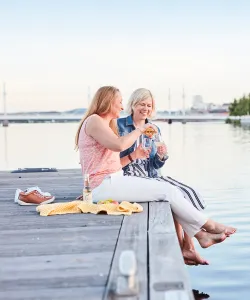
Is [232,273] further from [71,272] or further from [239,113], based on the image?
[239,113]

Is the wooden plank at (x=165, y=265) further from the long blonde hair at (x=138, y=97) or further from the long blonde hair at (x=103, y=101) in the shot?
the long blonde hair at (x=138, y=97)

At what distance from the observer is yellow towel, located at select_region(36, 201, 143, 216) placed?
4.17 meters

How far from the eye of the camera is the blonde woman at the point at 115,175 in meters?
4.27

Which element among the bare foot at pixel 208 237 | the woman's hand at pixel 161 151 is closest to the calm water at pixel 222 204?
the bare foot at pixel 208 237

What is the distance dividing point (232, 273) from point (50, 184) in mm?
2573

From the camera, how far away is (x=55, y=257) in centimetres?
316

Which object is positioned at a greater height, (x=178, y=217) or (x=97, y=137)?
(x=97, y=137)

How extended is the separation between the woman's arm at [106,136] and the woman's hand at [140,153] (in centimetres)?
38

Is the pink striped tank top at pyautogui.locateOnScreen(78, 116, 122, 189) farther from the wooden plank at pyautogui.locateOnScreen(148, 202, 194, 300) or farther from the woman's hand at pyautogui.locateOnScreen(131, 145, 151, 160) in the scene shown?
the wooden plank at pyautogui.locateOnScreen(148, 202, 194, 300)

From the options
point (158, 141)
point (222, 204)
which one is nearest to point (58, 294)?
point (158, 141)

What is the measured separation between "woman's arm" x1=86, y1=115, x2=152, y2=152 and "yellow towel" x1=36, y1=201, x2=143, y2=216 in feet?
1.41

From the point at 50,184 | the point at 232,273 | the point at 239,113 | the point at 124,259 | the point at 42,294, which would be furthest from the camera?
the point at 239,113

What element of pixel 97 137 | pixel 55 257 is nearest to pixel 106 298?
pixel 55 257

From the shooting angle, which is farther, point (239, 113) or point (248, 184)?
point (239, 113)
